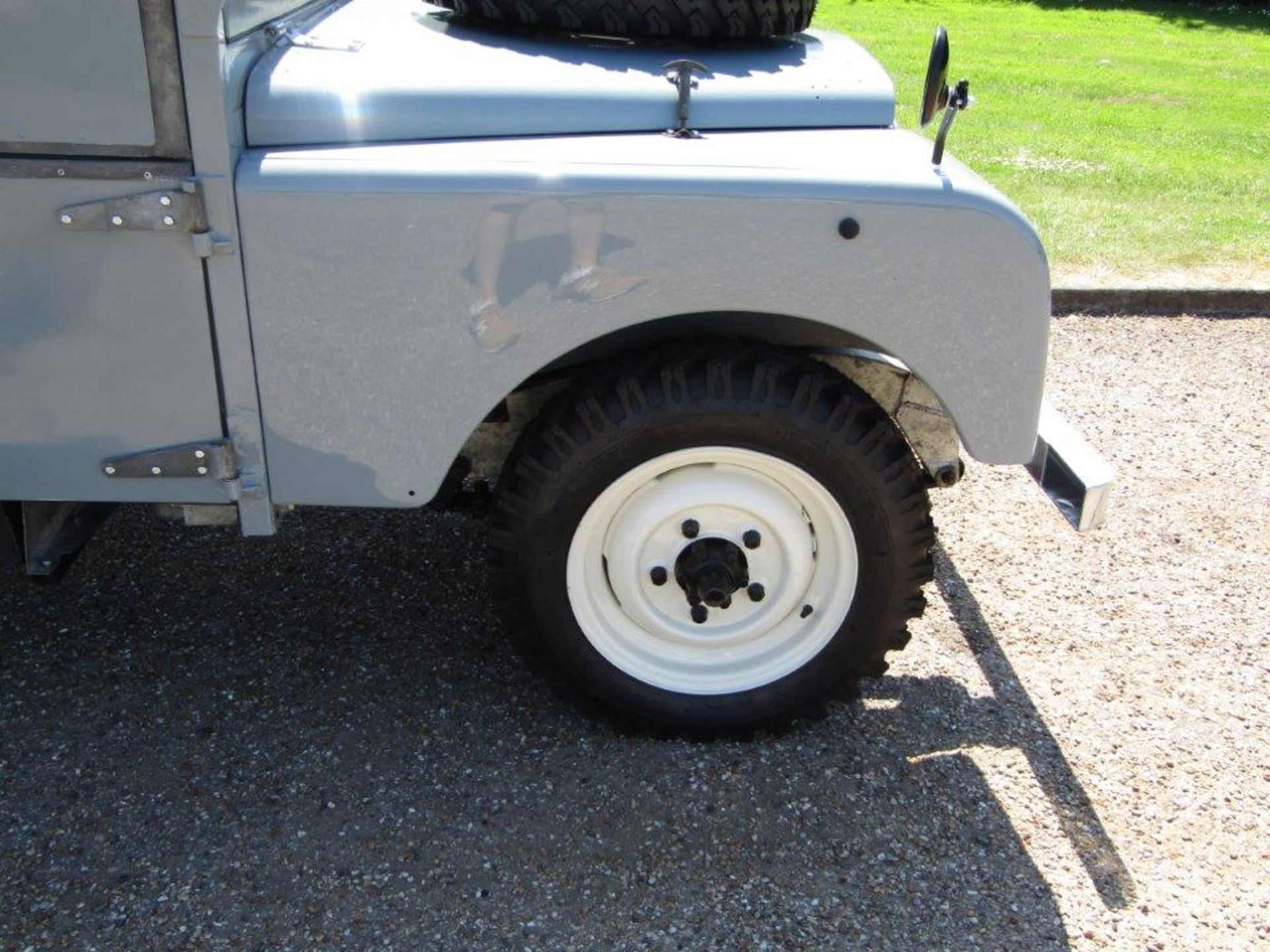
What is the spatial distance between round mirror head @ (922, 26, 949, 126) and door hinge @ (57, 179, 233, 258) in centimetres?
138

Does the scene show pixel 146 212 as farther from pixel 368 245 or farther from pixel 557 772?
pixel 557 772

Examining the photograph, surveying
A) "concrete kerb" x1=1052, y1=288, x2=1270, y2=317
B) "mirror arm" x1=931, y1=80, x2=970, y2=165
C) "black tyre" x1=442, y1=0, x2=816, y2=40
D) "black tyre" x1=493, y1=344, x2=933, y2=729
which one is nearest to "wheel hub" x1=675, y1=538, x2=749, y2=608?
"black tyre" x1=493, y1=344, x2=933, y2=729

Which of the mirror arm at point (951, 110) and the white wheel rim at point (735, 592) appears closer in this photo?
the mirror arm at point (951, 110)

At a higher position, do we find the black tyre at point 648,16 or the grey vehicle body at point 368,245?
the black tyre at point 648,16

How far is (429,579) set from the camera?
351 centimetres

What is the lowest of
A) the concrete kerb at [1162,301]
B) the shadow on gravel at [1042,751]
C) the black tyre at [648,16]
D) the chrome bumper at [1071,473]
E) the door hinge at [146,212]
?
the shadow on gravel at [1042,751]

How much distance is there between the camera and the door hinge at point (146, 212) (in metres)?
2.23

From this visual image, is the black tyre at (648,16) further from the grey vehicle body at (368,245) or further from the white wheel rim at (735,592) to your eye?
the white wheel rim at (735,592)

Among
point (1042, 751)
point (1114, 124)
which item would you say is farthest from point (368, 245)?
point (1114, 124)

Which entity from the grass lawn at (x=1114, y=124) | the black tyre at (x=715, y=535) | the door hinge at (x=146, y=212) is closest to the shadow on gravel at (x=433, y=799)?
the black tyre at (x=715, y=535)

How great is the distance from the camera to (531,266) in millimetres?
2352

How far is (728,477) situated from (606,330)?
47cm

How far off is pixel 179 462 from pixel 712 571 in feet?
3.61

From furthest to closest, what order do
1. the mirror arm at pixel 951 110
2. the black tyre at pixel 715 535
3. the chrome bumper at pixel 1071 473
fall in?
the chrome bumper at pixel 1071 473 → the black tyre at pixel 715 535 → the mirror arm at pixel 951 110
